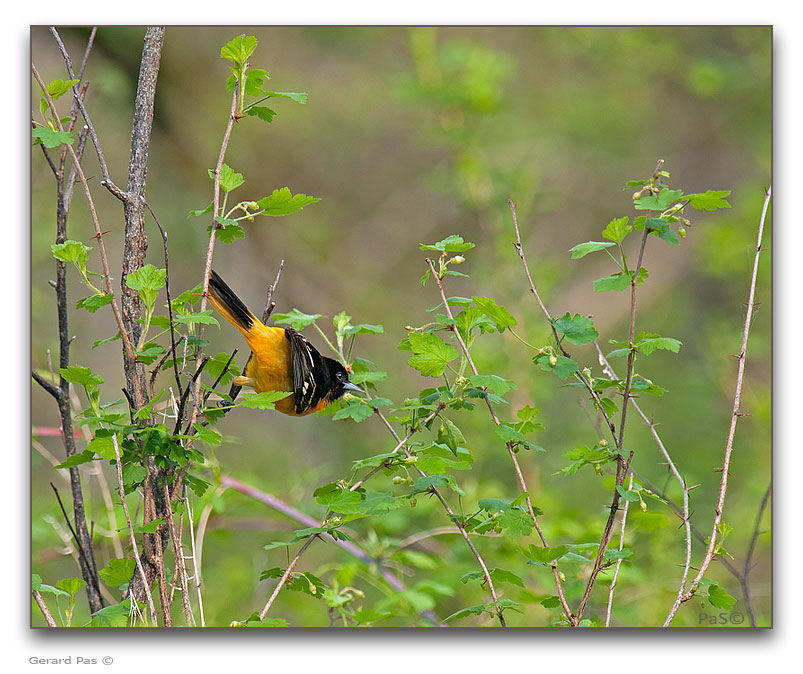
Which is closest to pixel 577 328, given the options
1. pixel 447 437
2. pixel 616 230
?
pixel 616 230

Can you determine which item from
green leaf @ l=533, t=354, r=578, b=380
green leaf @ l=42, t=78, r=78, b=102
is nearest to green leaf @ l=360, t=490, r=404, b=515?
green leaf @ l=533, t=354, r=578, b=380

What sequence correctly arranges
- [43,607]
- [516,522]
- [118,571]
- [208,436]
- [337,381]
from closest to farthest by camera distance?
[208,436] → [516,522] → [118,571] → [43,607] → [337,381]

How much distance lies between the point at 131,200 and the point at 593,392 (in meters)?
0.98

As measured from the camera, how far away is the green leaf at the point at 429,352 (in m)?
1.42

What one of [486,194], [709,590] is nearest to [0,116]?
[486,194]

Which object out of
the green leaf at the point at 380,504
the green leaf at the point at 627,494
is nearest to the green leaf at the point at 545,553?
the green leaf at the point at 627,494

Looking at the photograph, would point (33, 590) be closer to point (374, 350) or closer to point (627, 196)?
point (374, 350)

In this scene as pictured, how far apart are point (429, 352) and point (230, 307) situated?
0.82 metres

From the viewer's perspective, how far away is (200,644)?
1776mm

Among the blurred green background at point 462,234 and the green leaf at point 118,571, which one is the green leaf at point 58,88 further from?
the green leaf at point 118,571

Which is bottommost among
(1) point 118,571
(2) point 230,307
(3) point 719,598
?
(3) point 719,598

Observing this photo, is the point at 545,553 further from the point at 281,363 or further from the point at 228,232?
the point at 281,363

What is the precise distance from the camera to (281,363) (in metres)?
2.17

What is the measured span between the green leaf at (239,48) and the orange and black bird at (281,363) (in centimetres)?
65
